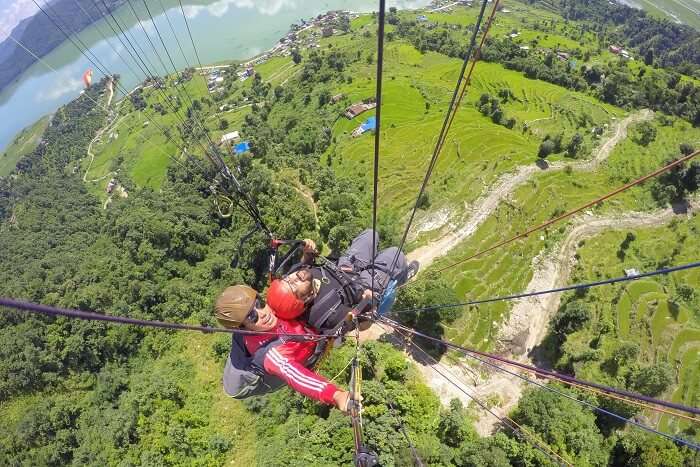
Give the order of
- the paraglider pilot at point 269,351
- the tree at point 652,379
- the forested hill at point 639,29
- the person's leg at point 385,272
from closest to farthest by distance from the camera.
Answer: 1. the paraglider pilot at point 269,351
2. the person's leg at point 385,272
3. the tree at point 652,379
4. the forested hill at point 639,29

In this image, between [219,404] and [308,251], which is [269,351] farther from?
[219,404]

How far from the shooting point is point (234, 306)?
481 centimetres

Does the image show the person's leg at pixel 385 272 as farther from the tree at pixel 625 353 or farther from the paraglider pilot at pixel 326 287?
the tree at pixel 625 353

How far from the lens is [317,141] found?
38781 mm

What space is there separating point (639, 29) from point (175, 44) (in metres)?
96.0

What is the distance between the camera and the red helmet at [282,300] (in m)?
5.61

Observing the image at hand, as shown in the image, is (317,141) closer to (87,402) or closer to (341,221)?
(341,221)

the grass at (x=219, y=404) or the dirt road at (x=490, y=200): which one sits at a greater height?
the dirt road at (x=490, y=200)

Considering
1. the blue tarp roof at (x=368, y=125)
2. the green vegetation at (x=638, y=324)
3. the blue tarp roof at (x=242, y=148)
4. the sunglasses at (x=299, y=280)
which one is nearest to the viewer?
the sunglasses at (x=299, y=280)

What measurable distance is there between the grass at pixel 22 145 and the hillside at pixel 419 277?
34048mm

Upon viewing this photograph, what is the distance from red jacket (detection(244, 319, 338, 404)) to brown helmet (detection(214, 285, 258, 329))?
641 millimetres

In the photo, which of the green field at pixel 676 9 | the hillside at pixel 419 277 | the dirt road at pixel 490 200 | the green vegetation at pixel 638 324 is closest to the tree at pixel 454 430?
the hillside at pixel 419 277

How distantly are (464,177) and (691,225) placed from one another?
14797 mm

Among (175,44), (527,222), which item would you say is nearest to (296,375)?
(527,222)
